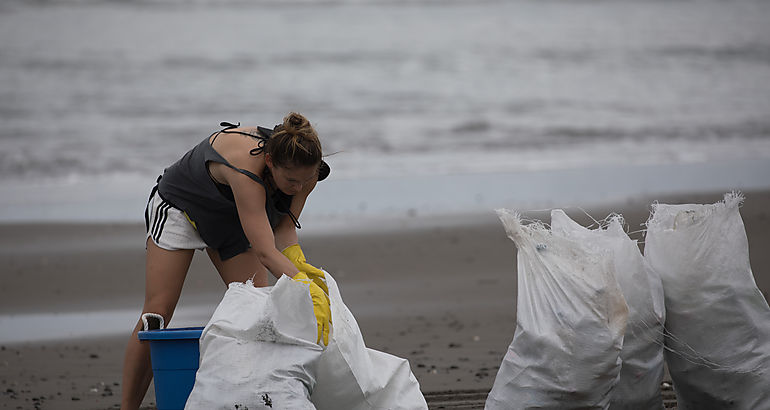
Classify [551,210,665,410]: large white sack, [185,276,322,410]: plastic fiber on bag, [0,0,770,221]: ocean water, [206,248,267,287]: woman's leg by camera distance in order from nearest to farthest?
[185,276,322,410]: plastic fiber on bag
[551,210,665,410]: large white sack
[206,248,267,287]: woman's leg
[0,0,770,221]: ocean water

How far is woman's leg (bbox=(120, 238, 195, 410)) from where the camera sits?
3.05 m

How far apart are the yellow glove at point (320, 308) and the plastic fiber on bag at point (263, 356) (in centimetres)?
5

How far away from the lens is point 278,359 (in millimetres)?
2527

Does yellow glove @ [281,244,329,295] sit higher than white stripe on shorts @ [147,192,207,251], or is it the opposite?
white stripe on shorts @ [147,192,207,251]

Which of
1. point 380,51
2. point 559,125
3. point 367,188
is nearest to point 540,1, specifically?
point 380,51

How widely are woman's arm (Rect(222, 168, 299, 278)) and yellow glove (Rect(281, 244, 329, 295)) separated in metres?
0.12

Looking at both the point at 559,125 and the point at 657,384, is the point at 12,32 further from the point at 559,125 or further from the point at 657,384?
the point at 657,384

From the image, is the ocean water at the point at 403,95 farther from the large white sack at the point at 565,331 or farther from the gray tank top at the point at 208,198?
the large white sack at the point at 565,331

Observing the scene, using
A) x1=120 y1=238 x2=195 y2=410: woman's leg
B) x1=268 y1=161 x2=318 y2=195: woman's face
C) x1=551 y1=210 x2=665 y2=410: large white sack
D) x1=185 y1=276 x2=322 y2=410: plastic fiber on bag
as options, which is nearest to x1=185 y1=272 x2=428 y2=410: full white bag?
x1=185 y1=276 x2=322 y2=410: plastic fiber on bag

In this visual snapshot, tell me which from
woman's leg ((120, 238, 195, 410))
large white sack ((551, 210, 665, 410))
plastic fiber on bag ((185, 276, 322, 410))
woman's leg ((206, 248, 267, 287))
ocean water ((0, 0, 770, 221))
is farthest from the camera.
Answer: ocean water ((0, 0, 770, 221))

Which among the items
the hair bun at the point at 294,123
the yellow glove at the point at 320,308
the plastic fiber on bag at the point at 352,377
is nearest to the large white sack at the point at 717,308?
the plastic fiber on bag at the point at 352,377

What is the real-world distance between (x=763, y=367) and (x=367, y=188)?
6635mm

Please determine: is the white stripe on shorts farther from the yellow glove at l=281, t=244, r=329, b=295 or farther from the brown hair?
the brown hair

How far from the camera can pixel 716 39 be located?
22.0m
